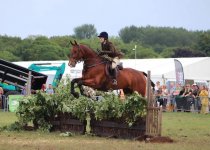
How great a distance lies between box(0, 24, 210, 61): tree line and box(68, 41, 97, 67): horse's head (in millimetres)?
43110

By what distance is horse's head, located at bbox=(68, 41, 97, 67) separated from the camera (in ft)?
55.3

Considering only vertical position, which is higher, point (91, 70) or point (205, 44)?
point (205, 44)

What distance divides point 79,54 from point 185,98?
1751cm

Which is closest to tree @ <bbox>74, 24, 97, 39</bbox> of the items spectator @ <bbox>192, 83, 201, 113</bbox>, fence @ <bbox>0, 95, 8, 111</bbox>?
fence @ <bbox>0, 95, 8, 111</bbox>

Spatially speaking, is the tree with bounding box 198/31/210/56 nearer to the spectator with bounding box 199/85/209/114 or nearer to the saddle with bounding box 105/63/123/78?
the spectator with bounding box 199/85/209/114

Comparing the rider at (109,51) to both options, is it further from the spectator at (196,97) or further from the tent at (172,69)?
the tent at (172,69)

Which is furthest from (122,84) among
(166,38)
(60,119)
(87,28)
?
(87,28)

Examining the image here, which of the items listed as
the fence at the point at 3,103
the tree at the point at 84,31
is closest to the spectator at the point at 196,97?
the fence at the point at 3,103

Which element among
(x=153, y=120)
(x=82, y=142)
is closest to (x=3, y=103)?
(x=82, y=142)

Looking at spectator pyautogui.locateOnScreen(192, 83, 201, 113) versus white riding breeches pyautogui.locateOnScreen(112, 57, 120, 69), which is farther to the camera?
spectator pyautogui.locateOnScreen(192, 83, 201, 113)

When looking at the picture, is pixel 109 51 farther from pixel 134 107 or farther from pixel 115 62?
pixel 134 107

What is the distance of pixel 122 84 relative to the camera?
58.0 feet

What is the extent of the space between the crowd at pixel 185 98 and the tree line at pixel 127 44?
88.6ft

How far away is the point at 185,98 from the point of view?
109 ft
